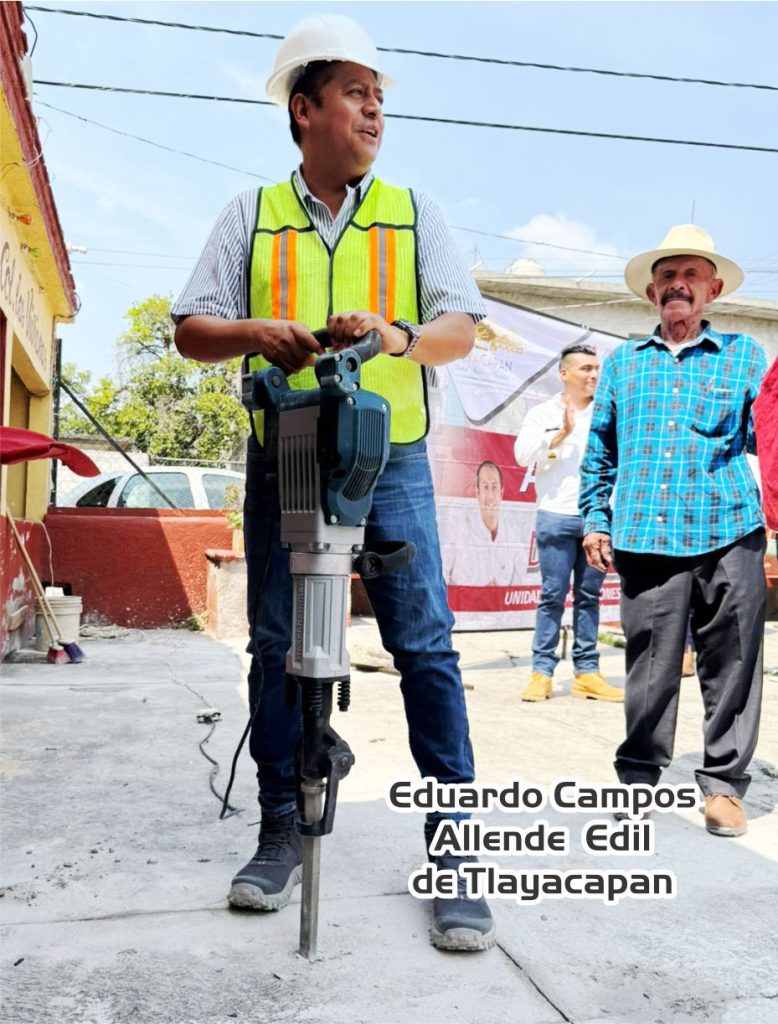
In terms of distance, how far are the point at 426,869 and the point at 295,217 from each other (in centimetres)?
155

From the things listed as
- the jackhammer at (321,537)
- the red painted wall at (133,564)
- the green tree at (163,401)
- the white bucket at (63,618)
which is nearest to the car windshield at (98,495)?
the red painted wall at (133,564)

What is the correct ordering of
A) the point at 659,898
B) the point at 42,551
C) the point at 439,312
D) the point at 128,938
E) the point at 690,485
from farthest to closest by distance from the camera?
the point at 42,551 → the point at 690,485 → the point at 659,898 → the point at 439,312 → the point at 128,938

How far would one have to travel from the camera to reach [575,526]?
5.30 metres

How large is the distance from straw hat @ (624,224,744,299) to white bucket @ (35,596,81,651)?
16.3 feet

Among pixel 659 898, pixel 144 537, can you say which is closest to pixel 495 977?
pixel 659 898

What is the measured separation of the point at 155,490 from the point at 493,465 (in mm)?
4028

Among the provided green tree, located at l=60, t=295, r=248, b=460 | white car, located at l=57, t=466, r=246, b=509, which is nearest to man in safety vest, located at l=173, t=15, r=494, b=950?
white car, located at l=57, t=466, r=246, b=509

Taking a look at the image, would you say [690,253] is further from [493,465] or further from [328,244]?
[493,465]

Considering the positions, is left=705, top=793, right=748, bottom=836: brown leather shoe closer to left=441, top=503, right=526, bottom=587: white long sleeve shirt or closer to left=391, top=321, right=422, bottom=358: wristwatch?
left=391, top=321, right=422, bottom=358: wristwatch

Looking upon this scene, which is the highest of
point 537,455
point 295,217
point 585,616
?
point 295,217

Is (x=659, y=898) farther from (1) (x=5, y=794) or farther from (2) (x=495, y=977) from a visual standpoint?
(1) (x=5, y=794)

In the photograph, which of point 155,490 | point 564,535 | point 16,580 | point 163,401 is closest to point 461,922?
point 564,535

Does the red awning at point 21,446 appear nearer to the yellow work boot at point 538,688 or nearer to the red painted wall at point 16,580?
the red painted wall at point 16,580

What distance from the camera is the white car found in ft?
32.5
